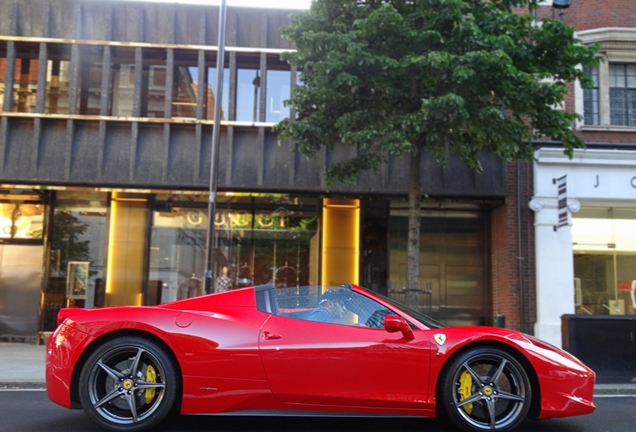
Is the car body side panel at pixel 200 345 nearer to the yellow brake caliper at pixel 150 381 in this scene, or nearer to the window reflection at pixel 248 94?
the yellow brake caliper at pixel 150 381

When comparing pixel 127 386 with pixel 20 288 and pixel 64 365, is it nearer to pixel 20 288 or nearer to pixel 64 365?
pixel 64 365

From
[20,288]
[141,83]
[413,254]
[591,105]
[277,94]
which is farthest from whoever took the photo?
[20,288]

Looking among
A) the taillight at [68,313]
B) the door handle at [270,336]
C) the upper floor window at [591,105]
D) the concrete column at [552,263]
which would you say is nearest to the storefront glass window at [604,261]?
the concrete column at [552,263]

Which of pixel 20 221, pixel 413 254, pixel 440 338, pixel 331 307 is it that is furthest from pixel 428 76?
pixel 20 221

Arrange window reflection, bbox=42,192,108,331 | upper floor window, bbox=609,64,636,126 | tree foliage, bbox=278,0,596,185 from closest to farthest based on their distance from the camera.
A: tree foliage, bbox=278,0,596,185 → upper floor window, bbox=609,64,636,126 → window reflection, bbox=42,192,108,331

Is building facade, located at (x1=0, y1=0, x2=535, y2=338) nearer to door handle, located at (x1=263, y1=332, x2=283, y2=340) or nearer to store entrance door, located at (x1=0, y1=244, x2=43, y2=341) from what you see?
store entrance door, located at (x1=0, y1=244, x2=43, y2=341)

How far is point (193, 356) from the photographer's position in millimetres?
4961

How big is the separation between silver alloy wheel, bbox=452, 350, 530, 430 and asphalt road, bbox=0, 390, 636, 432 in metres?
0.37

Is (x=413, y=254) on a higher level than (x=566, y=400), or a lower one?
higher

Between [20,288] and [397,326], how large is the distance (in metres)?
13.9

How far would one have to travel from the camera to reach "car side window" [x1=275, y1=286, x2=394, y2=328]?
5.21m

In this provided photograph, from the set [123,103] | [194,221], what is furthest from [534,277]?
[123,103]

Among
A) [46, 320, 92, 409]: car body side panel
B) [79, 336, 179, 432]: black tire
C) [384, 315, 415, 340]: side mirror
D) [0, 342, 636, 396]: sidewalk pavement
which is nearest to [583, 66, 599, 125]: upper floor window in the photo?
[0, 342, 636, 396]: sidewalk pavement

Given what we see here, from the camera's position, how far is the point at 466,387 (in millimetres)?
5086
